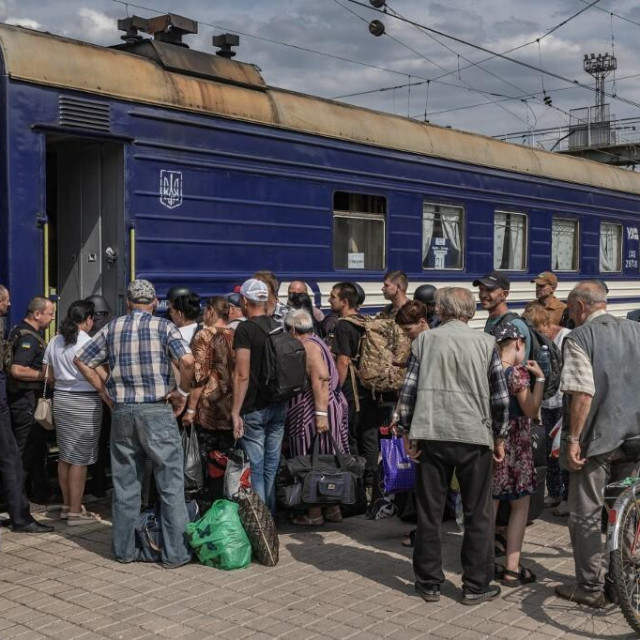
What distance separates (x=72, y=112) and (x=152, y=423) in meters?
2.80

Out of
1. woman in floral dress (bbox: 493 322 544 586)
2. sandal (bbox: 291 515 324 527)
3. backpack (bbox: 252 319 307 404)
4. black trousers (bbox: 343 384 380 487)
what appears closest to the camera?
woman in floral dress (bbox: 493 322 544 586)

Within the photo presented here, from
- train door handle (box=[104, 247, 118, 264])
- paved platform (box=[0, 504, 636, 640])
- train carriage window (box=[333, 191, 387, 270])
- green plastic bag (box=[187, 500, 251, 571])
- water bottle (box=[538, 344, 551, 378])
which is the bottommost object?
paved platform (box=[0, 504, 636, 640])

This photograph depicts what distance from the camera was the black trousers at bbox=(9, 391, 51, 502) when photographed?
6703mm

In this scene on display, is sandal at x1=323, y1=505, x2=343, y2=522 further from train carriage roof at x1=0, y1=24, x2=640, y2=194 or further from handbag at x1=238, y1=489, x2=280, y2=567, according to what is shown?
train carriage roof at x1=0, y1=24, x2=640, y2=194

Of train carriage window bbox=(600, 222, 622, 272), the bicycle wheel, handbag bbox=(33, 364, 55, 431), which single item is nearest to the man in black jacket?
handbag bbox=(33, 364, 55, 431)

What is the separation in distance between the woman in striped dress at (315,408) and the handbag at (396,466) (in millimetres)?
408

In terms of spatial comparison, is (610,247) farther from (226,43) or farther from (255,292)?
(255,292)

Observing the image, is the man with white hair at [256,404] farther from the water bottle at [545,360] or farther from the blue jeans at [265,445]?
the water bottle at [545,360]

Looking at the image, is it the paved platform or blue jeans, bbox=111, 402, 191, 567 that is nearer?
the paved platform

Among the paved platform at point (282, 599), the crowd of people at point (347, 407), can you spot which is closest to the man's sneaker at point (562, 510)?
the crowd of people at point (347, 407)

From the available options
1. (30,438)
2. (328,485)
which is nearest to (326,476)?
(328,485)

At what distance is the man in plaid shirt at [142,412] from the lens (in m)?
5.46

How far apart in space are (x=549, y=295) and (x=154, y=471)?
366 centimetres

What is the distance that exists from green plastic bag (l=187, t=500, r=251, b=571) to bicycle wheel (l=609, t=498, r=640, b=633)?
210cm
